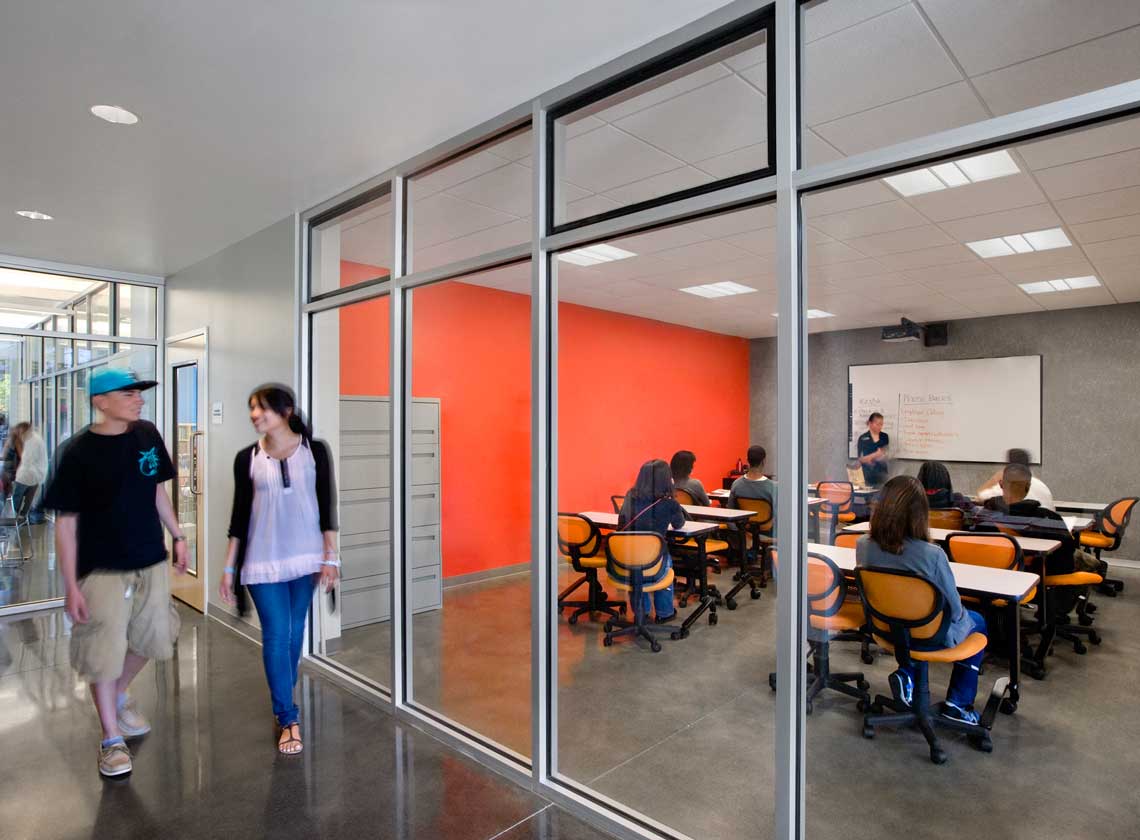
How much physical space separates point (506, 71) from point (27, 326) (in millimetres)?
4894

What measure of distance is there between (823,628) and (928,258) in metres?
1.11

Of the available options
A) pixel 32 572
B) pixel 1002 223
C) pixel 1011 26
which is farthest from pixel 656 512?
pixel 32 572

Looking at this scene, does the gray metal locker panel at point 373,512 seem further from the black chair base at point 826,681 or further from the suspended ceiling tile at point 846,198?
the suspended ceiling tile at point 846,198

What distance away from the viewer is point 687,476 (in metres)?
2.52

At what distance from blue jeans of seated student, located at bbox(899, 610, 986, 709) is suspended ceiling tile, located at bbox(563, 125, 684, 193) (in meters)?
1.97

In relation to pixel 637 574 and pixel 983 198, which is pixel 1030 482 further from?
pixel 637 574

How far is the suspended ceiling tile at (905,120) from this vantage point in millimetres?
1787

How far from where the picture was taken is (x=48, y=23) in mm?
2311

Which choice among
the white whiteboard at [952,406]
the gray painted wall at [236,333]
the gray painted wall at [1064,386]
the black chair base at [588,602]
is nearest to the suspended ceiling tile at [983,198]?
the gray painted wall at [1064,386]

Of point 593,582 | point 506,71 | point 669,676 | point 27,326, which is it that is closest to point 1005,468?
point 669,676

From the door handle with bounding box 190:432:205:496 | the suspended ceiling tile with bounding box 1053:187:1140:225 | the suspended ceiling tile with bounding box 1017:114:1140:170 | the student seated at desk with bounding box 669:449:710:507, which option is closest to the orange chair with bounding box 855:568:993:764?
the student seated at desk with bounding box 669:449:710:507

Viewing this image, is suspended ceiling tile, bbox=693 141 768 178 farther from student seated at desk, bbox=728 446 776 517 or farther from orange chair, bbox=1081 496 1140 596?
orange chair, bbox=1081 496 1140 596

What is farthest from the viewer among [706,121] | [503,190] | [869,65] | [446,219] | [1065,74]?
[446,219]

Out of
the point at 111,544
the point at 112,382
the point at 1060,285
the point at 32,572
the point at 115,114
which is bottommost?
the point at 32,572
